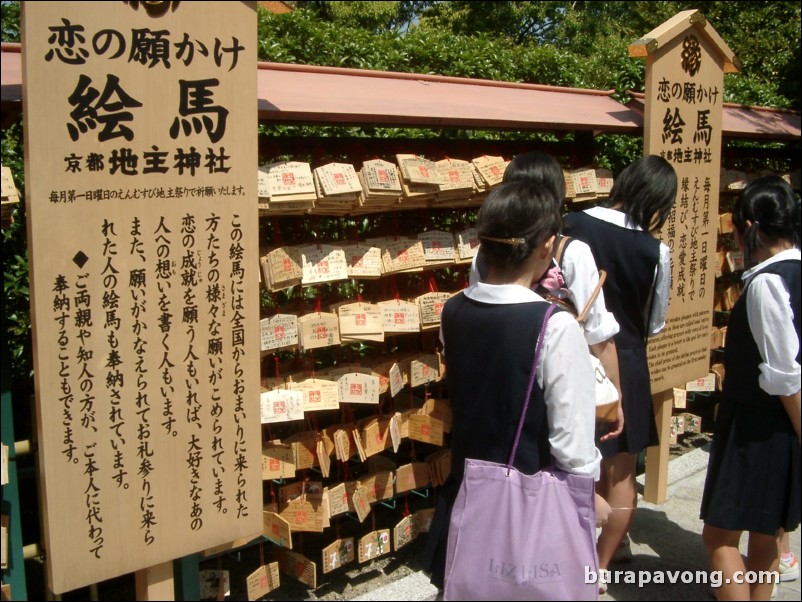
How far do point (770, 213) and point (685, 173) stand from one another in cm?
138

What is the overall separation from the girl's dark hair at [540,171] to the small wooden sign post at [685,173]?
125 centimetres

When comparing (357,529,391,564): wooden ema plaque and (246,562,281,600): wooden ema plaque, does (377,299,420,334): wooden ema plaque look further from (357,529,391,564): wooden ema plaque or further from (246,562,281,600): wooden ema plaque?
(246,562,281,600): wooden ema plaque

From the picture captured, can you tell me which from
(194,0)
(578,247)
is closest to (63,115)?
(194,0)

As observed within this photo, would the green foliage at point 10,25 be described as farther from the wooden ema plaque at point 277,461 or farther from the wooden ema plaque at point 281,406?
the wooden ema plaque at point 277,461

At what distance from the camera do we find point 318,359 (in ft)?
12.7

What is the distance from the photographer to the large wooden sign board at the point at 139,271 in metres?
2.33

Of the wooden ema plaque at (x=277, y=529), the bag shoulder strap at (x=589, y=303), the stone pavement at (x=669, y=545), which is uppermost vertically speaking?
the bag shoulder strap at (x=589, y=303)

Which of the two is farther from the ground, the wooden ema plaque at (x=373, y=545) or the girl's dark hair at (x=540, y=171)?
the girl's dark hair at (x=540, y=171)

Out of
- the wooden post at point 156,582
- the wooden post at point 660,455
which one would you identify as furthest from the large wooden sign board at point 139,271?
the wooden post at point 660,455

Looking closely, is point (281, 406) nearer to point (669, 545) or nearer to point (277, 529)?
point (277, 529)

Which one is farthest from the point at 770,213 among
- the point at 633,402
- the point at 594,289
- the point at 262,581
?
the point at 262,581

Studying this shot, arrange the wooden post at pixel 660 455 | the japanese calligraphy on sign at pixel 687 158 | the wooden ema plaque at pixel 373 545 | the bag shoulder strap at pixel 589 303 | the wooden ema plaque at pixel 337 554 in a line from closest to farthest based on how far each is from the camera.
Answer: the bag shoulder strap at pixel 589 303
the wooden ema plaque at pixel 337 554
the wooden ema plaque at pixel 373 545
the japanese calligraphy on sign at pixel 687 158
the wooden post at pixel 660 455

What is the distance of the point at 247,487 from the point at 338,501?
0.78 m

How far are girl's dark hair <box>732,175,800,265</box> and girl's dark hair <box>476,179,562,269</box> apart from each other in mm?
1195
